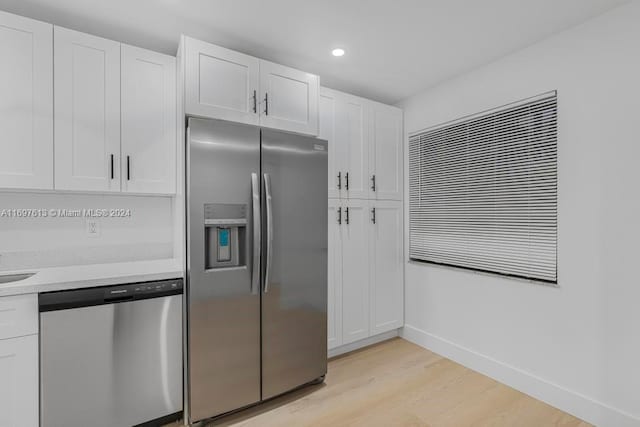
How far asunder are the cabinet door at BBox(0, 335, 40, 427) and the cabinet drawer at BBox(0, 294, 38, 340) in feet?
0.12

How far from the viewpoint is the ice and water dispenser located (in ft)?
6.68

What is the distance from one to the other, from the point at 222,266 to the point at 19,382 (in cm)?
113

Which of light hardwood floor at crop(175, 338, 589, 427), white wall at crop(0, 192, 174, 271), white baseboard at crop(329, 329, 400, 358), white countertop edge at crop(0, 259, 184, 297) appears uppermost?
white wall at crop(0, 192, 174, 271)

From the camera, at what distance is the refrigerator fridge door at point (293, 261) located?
7.25ft

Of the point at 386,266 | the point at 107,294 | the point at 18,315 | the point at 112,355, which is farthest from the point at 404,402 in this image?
the point at 18,315

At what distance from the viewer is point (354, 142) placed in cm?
305

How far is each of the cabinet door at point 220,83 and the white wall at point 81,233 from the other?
0.92 metres

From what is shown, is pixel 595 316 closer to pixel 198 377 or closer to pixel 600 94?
pixel 600 94

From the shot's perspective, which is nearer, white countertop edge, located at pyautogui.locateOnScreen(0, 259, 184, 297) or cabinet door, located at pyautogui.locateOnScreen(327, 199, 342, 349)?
white countertop edge, located at pyautogui.locateOnScreen(0, 259, 184, 297)

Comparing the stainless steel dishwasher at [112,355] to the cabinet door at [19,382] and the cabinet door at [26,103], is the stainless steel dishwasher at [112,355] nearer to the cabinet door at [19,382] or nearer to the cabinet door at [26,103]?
the cabinet door at [19,382]

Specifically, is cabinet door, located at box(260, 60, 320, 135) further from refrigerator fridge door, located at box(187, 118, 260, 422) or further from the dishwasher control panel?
the dishwasher control panel

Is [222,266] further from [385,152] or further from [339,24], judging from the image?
[385,152]

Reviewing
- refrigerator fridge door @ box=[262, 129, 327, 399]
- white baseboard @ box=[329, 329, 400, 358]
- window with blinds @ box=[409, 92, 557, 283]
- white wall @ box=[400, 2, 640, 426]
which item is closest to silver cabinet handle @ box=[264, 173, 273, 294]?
refrigerator fridge door @ box=[262, 129, 327, 399]

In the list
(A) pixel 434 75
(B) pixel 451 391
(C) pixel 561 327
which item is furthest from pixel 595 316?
(A) pixel 434 75
